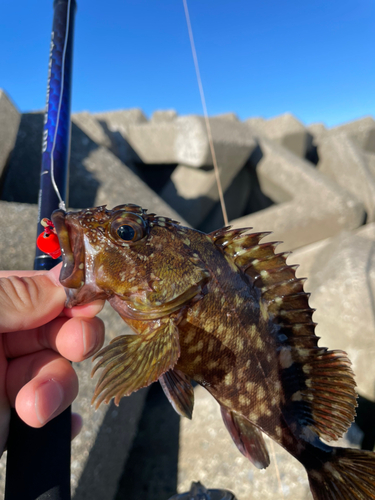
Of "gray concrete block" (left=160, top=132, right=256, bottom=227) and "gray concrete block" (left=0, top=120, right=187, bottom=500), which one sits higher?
A: "gray concrete block" (left=160, top=132, right=256, bottom=227)

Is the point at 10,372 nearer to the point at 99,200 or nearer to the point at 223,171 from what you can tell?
the point at 99,200

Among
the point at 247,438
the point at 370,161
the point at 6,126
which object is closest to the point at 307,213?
the point at 370,161

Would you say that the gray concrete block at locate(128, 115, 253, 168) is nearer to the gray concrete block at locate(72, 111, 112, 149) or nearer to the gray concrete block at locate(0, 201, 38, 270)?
the gray concrete block at locate(72, 111, 112, 149)

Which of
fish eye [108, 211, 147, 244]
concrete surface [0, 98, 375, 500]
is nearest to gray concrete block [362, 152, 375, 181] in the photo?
concrete surface [0, 98, 375, 500]

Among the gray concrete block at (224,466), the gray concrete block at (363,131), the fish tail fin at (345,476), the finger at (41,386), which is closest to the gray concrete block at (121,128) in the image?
the finger at (41,386)

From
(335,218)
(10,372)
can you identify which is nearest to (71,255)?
(10,372)
